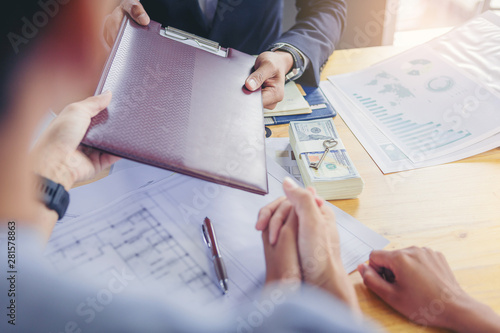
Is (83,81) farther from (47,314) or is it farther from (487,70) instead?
(487,70)

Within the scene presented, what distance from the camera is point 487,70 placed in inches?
34.9

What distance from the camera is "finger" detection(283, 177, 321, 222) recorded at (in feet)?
1.72

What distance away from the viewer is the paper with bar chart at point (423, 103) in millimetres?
777

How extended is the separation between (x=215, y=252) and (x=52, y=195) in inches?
10.2

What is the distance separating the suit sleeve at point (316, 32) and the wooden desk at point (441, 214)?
29 centimetres

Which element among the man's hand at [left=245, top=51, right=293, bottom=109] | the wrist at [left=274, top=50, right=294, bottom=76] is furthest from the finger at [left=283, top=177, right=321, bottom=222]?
the wrist at [left=274, top=50, right=294, bottom=76]

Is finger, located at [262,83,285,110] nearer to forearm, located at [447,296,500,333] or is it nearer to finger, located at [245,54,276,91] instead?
finger, located at [245,54,276,91]

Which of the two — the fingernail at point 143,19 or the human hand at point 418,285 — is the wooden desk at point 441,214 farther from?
the fingernail at point 143,19

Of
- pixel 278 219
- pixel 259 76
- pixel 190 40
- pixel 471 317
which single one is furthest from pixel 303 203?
pixel 190 40

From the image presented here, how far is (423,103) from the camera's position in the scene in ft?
2.86

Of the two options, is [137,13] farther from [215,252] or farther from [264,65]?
[215,252]

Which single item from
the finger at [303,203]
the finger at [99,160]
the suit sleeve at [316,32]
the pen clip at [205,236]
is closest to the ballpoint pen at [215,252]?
the pen clip at [205,236]

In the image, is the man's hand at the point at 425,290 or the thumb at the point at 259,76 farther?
the thumb at the point at 259,76

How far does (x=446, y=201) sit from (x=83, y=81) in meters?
1.06
